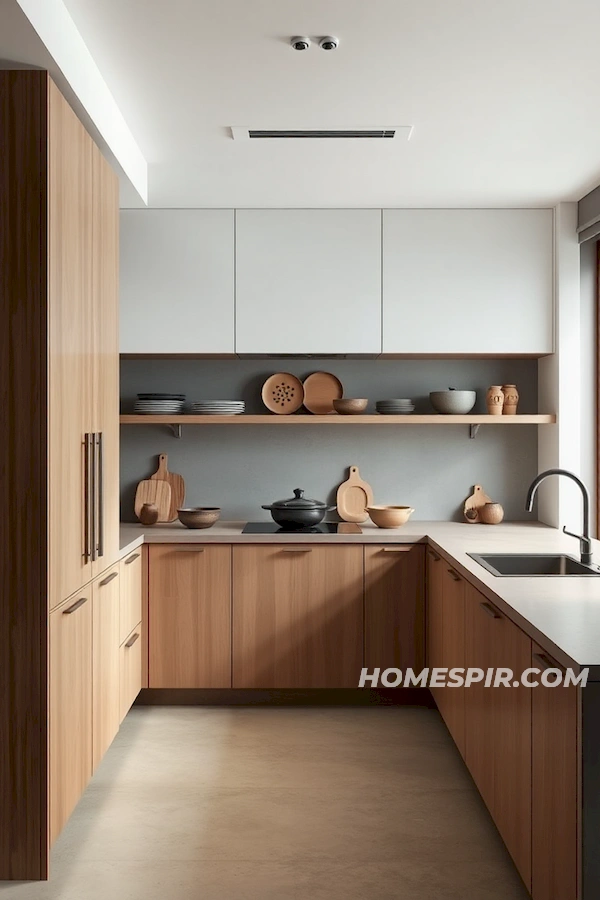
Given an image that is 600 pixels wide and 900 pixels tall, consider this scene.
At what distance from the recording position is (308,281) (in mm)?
4141

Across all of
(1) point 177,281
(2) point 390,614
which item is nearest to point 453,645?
(2) point 390,614

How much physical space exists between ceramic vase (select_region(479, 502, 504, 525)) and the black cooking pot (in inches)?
35.5

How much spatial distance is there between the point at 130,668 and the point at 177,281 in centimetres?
191

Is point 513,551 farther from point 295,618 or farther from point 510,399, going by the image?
point 510,399

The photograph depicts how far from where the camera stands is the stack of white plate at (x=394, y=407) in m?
4.24

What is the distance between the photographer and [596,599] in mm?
2348

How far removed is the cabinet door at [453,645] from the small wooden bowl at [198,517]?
4.03ft

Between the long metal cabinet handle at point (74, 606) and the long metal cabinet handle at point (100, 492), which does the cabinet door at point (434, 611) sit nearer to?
the long metal cabinet handle at point (100, 492)

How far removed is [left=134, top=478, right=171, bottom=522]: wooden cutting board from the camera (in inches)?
177

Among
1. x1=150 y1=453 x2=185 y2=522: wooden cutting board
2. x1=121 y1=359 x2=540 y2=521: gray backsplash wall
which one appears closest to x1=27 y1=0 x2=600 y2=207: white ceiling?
x1=121 y1=359 x2=540 y2=521: gray backsplash wall

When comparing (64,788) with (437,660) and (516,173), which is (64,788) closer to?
(437,660)

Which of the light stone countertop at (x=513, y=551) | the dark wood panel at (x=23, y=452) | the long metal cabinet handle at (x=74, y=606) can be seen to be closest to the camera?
the light stone countertop at (x=513, y=551)

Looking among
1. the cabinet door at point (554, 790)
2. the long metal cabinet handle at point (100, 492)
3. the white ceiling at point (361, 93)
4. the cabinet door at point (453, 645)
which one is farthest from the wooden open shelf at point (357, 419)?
the cabinet door at point (554, 790)

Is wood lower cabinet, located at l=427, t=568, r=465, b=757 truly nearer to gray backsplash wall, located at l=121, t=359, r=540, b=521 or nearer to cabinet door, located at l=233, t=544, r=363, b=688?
cabinet door, located at l=233, t=544, r=363, b=688
